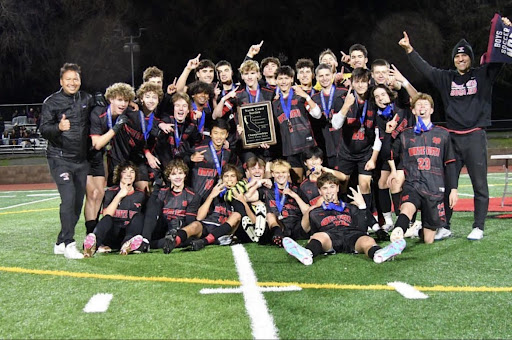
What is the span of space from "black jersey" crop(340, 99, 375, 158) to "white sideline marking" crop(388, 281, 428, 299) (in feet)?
9.95

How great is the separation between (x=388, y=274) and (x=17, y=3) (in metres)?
35.3

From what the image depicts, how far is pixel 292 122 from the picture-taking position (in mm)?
7949

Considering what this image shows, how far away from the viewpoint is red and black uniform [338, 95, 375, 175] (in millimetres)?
7797

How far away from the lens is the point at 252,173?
7.65 m

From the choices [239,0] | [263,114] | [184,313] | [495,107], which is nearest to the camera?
[184,313]

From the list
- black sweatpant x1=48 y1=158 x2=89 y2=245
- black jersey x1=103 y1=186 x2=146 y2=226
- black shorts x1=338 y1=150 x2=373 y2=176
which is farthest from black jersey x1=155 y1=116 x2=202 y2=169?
Answer: black shorts x1=338 y1=150 x2=373 y2=176

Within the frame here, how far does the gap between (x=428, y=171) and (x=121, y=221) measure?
143 inches

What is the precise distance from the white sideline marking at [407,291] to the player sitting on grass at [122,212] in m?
3.08

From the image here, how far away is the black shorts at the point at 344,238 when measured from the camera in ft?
20.9

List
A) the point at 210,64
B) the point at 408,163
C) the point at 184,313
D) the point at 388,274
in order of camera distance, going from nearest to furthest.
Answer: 1. the point at 184,313
2. the point at 388,274
3. the point at 408,163
4. the point at 210,64

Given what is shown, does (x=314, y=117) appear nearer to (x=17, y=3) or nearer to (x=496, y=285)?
(x=496, y=285)

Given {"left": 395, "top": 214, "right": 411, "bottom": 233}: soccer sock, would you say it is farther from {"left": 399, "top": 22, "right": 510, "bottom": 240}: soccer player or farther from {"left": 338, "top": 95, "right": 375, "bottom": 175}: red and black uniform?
{"left": 338, "top": 95, "right": 375, "bottom": 175}: red and black uniform

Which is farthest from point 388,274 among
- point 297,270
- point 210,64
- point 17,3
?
point 17,3

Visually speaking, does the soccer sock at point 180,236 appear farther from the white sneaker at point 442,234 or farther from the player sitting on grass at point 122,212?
the white sneaker at point 442,234
